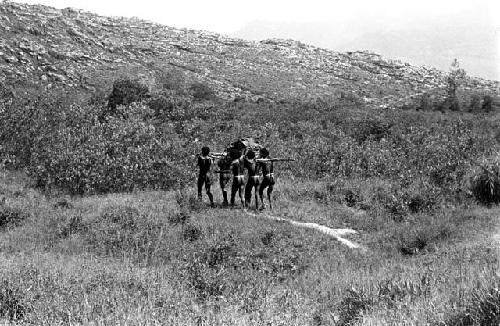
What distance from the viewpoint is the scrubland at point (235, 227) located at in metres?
6.35

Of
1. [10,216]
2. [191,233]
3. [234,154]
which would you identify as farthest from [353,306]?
[10,216]

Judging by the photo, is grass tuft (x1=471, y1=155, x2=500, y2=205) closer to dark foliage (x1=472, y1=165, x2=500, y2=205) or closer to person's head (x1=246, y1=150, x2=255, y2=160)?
dark foliage (x1=472, y1=165, x2=500, y2=205)

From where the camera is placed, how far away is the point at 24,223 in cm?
Answer: 1552

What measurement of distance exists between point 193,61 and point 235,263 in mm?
63145

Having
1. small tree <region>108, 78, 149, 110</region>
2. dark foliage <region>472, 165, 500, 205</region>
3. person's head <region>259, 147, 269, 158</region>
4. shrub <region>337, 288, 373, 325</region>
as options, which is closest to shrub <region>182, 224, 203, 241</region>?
person's head <region>259, 147, 269, 158</region>

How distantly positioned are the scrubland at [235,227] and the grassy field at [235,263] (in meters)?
0.05

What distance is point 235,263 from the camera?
1081cm

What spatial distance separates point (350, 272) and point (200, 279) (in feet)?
11.4

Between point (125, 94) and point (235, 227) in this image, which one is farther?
point (125, 94)

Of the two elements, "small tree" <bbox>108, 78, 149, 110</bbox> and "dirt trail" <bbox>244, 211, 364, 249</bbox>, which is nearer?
"dirt trail" <bbox>244, 211, 364, 249</bbox>

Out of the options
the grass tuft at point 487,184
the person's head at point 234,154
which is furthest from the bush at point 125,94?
the grass tuft at point 487,184

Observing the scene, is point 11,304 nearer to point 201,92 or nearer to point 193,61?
point 201,92

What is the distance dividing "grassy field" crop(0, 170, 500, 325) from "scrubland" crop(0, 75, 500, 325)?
1.8 inches

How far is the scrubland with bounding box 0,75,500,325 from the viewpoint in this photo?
6.35m
